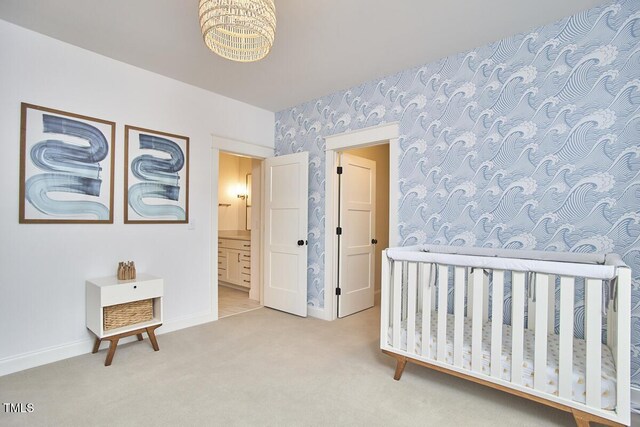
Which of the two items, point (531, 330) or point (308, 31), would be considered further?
point (308, 31)

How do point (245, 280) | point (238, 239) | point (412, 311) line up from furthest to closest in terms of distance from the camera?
point (238, 239) < point (245, 280) < point (412, 311)

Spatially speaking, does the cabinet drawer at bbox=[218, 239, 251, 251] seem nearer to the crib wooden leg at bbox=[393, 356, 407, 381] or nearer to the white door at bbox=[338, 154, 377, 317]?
the white door at bbox=[338, 154, 377, 317]

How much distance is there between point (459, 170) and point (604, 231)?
994mm

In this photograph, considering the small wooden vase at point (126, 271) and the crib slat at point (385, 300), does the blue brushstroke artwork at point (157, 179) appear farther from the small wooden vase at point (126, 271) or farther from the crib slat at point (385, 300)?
the crib slat at point (385, 300)

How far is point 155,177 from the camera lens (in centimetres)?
296

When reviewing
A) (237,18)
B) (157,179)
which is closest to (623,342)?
(237,18)

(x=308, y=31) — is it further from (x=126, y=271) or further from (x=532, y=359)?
(x=532, y=359)

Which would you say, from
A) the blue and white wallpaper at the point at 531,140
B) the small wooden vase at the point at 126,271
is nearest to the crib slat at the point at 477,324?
the blue and white wallpaper at the point at 531,140

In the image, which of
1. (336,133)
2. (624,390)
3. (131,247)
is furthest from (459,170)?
(131,247)

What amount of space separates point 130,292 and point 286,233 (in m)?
1.71

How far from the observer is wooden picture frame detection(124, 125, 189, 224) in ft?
9.21

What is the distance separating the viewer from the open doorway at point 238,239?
4.24 meters

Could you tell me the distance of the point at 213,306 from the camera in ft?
11.2

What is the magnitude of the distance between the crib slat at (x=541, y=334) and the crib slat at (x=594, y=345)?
17 cm
